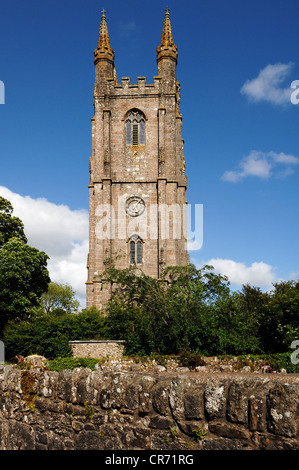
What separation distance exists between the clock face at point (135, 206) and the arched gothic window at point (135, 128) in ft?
18.8

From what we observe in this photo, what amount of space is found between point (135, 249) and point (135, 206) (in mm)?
4054

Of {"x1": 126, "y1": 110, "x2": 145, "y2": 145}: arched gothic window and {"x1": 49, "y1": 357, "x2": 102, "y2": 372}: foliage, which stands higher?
{"x1": 126, "y1": 110, "x2": 145, "y2": 145}: arched gothic window

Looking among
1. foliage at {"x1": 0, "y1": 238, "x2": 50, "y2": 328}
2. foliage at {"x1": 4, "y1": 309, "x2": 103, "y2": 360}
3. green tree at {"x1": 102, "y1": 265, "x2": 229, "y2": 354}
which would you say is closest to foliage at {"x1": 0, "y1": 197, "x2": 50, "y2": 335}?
foliage at {"x1": 0, "y1": 238, "x2": 50, "y2": 328}

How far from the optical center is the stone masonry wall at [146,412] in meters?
3.05

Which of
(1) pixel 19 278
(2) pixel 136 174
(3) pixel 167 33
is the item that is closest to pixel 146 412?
(1) pixel 19 278

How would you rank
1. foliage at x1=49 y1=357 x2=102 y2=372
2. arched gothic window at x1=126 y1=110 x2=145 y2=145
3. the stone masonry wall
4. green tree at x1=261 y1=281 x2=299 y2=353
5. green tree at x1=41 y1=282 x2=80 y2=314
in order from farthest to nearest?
1. green tree at x1=41 y1=282 x2=80 y2=314
2. arched gothic window at x1=126 y1=110 x2=145 y2=145
3. green tree at x1=261 y1=281 x2=299 y2=353
4. foliage at x1=49 y1=357 x2=102 y2=372
5. the stone masonry wall

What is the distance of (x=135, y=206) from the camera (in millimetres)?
41781

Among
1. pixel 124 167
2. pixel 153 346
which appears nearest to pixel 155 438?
pixel 153 346

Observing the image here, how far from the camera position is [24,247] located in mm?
32531

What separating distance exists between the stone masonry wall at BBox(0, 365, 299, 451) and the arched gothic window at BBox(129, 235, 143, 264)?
115 ft

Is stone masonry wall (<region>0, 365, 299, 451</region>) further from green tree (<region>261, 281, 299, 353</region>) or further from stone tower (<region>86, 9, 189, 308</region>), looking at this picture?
stone tower (<region>86, 9, 189, 308</region>)

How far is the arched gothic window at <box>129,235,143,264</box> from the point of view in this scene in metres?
40.8

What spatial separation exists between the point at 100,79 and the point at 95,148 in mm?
7153
